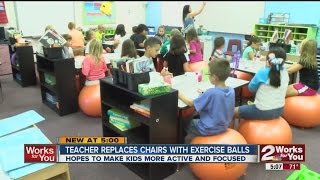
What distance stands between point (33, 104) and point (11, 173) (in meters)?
3.17

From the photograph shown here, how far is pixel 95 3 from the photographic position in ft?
25.2

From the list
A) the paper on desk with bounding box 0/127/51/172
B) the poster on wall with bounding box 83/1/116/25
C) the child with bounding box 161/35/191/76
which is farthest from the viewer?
the poster on wall with bounding box 83/1/116/25

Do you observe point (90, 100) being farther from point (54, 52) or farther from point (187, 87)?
point (187, 87)

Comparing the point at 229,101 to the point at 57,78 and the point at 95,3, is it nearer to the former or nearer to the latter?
the point at 57,78

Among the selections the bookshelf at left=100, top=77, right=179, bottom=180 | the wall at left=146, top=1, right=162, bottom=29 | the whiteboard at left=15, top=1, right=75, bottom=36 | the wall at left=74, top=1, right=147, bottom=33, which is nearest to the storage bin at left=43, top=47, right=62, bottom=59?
the bookshelf at left=100, top=77, right=179, bottom=180

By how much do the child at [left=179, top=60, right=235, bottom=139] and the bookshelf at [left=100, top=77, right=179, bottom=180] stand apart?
202 mm

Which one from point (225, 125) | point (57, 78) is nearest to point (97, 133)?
point (57, 78)

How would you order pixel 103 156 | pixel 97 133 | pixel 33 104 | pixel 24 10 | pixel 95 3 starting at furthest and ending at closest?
pixel 95 3
pixel 24 10
pixel 33 104
pixel 97 133
pixel 103 156

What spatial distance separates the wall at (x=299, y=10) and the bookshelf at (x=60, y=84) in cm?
458

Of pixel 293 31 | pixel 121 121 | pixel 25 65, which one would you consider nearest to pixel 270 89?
pixel 121 121

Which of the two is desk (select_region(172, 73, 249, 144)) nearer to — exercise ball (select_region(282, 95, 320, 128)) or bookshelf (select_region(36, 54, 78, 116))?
exercise ball (select_region(282, 95, 320, 128))

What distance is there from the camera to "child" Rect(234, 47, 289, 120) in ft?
8.43

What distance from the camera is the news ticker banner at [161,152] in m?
1.28

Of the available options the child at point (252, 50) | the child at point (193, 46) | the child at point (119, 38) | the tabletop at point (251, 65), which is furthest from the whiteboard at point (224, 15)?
the tabletop at point (251, 65)
